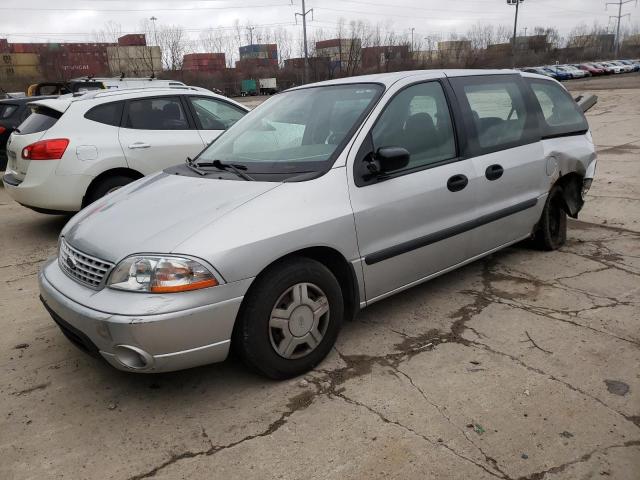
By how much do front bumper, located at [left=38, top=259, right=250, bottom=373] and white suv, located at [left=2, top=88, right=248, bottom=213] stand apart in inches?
131

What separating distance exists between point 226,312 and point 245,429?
0.58 m

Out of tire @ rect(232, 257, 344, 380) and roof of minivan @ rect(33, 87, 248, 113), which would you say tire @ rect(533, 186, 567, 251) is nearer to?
tire @ rect(232, 257, 344, 380)

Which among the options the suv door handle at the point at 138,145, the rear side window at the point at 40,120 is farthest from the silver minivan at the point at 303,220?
the rear side window at the point at 40,120

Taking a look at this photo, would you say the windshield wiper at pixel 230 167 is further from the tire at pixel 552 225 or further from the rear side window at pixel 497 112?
the tire at pixel 552 225

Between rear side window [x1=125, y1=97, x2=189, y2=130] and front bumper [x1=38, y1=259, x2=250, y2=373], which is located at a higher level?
rear side window [x1=125, y1=97, x2=189, y2=130]

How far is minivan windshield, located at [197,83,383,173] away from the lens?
10.9ft

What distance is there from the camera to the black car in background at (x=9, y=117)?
30.5ft

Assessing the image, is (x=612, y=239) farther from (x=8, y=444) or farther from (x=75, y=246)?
(x=8, y=444)

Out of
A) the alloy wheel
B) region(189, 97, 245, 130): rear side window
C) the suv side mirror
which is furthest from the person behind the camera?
region(189, 97, 245, 130): rear side window

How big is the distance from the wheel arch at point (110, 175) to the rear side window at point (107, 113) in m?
0.51

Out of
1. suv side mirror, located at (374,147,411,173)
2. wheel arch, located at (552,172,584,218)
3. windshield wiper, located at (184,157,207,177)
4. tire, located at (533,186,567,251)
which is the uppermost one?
suv side mirror, located at (374,147,411,173)

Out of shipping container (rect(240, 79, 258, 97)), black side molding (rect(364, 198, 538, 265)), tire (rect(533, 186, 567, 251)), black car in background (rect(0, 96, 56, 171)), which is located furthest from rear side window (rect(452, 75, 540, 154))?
shipping container (rect(240, 79, 258, 97))

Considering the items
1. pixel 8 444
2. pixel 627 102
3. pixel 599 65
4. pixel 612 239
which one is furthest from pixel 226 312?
pixel 599 65

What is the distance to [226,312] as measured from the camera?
2.66 m
